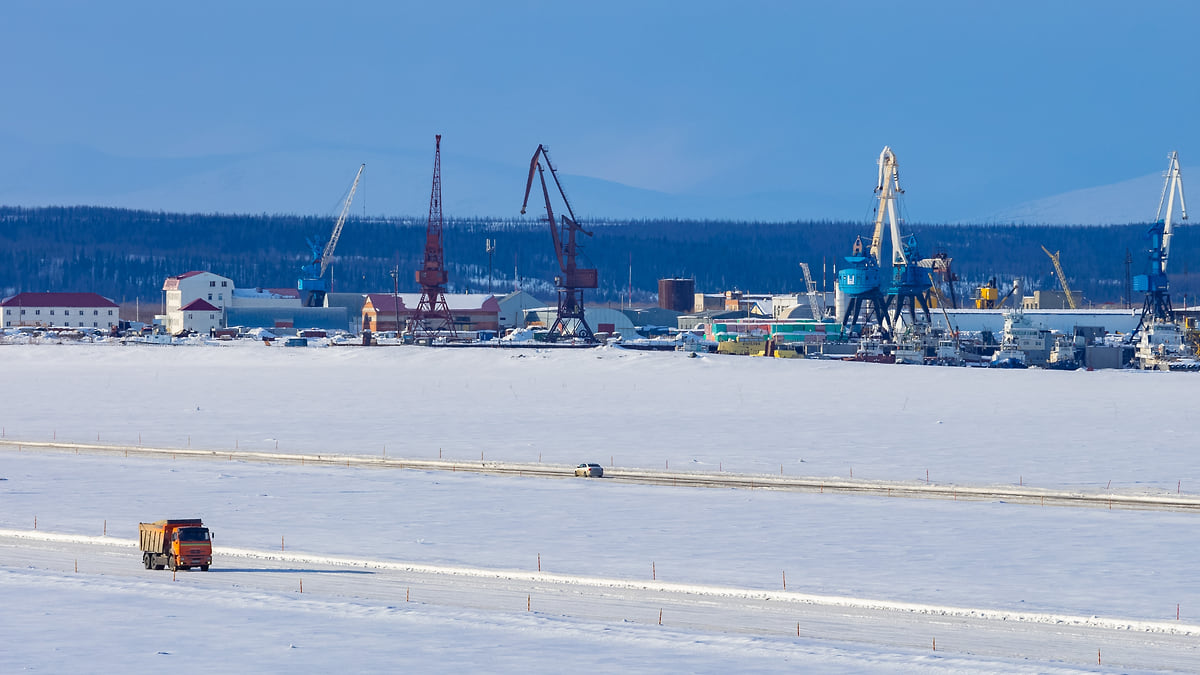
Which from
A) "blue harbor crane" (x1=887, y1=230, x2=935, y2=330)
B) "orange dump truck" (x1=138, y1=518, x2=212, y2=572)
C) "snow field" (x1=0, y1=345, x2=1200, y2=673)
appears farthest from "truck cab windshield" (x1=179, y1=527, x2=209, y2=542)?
"blue harbor crane" (x1=887, y1=230, x2=935, y2=330)

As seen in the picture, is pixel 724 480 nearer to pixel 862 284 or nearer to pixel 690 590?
pixel 690 590

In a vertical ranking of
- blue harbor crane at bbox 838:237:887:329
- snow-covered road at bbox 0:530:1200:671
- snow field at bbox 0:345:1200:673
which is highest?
blue harbor crane at bbox 838:237:887:329

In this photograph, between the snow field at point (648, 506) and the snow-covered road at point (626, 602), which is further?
the snow field at point (648, 506)

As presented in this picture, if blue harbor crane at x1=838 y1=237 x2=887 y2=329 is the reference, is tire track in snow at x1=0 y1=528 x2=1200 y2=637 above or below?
below

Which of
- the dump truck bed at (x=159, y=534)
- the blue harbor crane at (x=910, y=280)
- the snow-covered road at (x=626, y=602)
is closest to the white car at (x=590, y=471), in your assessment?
the snow-covered road at (x=626, y=602)

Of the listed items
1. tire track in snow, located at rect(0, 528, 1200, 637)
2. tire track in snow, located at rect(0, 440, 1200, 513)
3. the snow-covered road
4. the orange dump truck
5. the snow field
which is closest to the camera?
the snow-covered road

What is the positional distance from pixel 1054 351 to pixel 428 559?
428 feet

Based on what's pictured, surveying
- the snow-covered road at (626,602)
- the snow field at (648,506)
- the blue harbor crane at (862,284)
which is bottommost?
the snow-covered road at (626,602)

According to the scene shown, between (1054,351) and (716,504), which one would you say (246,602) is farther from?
(1054,351)

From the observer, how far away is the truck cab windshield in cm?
3962

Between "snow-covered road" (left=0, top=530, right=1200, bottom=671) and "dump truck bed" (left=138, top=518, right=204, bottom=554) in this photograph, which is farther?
"dump truck bed" (left=138, top=518, right=204, bottom=554)

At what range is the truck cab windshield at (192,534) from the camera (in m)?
39.6

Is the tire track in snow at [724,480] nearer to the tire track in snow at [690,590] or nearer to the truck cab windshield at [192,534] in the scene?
the tire track in snow at [690,590]

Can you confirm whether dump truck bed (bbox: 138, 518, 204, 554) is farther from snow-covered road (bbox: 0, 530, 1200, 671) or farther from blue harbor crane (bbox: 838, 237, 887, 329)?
blue harbor crane (bbox: 838, 237, 887, 329)
